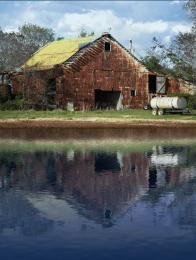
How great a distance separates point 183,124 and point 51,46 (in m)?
23.8

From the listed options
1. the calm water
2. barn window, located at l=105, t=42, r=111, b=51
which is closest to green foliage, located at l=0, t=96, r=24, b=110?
barn window, located at l=105, t=42, r=111, b=51

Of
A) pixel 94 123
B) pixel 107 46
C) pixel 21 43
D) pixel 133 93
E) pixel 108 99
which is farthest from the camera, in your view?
pixel 21 43

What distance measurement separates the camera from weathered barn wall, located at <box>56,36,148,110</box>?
1762 inches

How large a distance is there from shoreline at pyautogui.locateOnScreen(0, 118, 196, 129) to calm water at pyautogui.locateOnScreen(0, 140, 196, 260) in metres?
14.2

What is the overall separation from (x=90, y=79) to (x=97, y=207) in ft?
117

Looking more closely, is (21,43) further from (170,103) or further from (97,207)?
(97,207)

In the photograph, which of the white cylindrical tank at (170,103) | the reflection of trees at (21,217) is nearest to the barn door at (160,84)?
the white cylindrical tank at (170,103)

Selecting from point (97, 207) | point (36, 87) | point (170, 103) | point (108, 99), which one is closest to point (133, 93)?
point (108, 99)

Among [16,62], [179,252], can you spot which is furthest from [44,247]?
[16,62]

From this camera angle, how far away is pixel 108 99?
1960 inches

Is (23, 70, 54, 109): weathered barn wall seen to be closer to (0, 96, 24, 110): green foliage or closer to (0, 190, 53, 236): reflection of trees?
(0, 96, 24, 110): green foliage

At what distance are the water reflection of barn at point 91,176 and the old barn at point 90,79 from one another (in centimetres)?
2413

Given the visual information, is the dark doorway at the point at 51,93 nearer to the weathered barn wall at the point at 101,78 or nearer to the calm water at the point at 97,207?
the weathered barn wall at the point at 101,78

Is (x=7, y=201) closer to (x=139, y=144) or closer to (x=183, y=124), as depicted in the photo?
(x=139, y=144)
